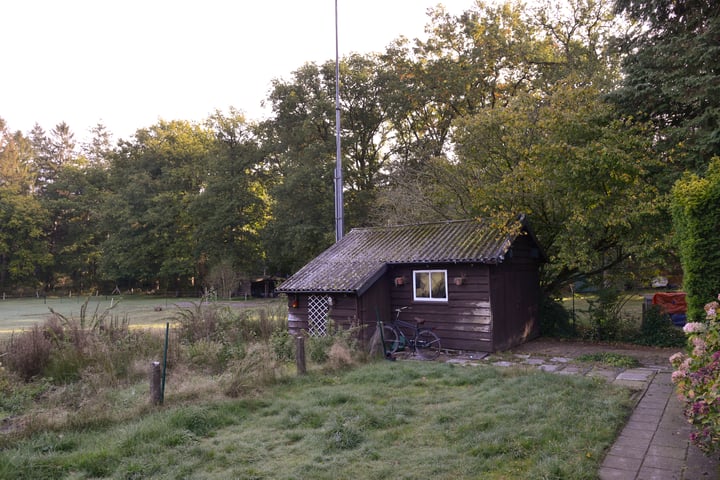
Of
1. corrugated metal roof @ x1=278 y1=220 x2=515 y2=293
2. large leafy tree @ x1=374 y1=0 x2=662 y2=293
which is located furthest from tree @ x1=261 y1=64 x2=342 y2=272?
corrugated metal roof @ x1=278 y1=220 x2=515 y2=293

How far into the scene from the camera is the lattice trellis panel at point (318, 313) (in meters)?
12.3

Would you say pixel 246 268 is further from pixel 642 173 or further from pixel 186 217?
pixel 642 173

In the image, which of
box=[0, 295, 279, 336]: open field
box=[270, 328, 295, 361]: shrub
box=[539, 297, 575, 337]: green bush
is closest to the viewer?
box=[270, 328, 295, 361]: shrub

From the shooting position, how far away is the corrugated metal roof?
11.6 m

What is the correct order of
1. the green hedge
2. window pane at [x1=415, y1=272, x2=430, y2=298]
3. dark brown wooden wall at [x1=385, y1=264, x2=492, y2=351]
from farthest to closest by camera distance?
window pane at [x1=415, y1=272, x2=430, y2=298], dark brown wooden wall at [x1=385, y1=264, x2=492, y2=351], the green hedge

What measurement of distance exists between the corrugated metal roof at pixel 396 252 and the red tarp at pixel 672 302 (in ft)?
24.3

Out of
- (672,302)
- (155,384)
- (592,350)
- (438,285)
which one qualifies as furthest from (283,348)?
(672,302)

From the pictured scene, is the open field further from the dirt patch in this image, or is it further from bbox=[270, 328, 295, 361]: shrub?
the dirt patch

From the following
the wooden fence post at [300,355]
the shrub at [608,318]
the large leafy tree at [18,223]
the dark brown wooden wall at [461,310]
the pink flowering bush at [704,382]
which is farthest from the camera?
the large leafy tree at [18,223]

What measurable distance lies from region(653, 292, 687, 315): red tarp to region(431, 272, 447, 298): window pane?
8.09 m

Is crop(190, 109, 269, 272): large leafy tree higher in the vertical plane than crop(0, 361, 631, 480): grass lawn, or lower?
higher

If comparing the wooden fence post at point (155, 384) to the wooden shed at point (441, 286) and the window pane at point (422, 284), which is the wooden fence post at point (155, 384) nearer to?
the wooden shed at point (441, 286)

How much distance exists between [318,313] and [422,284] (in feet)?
9.18

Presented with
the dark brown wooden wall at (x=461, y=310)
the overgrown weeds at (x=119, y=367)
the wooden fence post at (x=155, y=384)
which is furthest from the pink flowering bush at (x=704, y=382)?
the dark brown wooden wall at (x=461, y=310)
